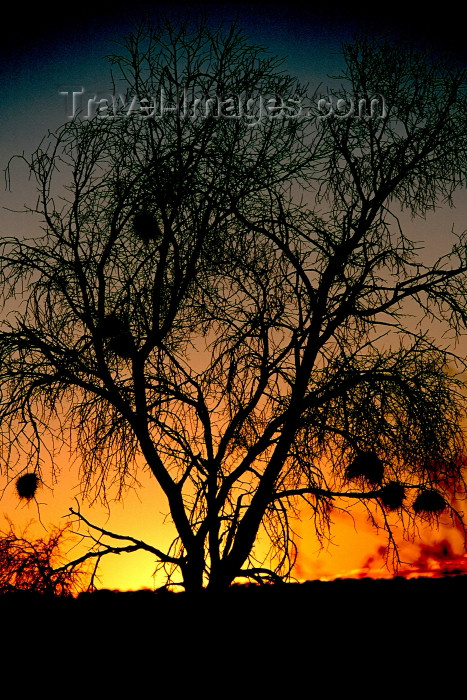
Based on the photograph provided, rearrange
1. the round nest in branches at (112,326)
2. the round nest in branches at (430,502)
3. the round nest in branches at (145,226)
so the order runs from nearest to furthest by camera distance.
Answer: the round nest in branches at (430,502) < the round nest in branches at (112,326) < the round nest in branches at (145,226)

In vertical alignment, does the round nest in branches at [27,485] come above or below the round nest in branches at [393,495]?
above

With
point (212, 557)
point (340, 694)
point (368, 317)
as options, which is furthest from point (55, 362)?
point (340, 694)

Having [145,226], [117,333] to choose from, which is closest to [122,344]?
[117,333]

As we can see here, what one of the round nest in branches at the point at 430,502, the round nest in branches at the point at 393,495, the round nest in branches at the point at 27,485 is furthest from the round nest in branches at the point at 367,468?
the round nest in branches at the point at 27,485

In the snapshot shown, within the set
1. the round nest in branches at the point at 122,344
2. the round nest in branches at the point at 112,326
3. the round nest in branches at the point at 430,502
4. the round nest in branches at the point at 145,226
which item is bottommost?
the round nest in branches at the point at 430,502

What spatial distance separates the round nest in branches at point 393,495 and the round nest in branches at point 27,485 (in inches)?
110

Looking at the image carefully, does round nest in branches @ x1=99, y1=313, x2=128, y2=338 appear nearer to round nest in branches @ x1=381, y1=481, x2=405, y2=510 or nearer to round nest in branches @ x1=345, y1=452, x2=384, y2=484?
round nest in branches @ x1=345, y1=452, x2=384, y2=484

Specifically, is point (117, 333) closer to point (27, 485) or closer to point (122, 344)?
point (122, 344)

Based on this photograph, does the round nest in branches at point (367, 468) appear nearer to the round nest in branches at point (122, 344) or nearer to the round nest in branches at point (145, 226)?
the round nest in branches at point (122, 344)

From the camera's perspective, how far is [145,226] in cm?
619

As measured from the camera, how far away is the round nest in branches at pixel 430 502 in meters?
5.74

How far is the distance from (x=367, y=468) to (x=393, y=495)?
0.97ft

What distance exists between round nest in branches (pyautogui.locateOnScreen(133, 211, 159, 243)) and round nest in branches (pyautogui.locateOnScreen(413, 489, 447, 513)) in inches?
122

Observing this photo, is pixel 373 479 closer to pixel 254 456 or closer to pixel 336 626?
pixel 254 456
